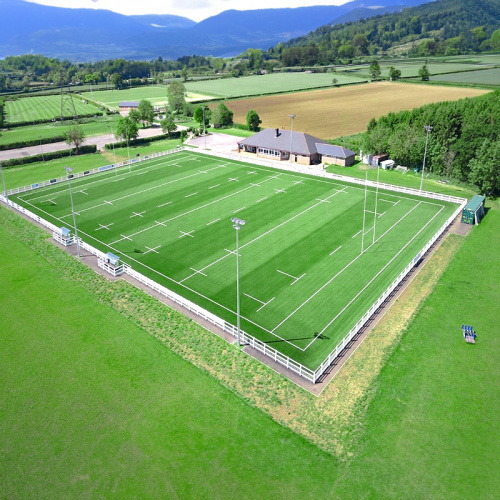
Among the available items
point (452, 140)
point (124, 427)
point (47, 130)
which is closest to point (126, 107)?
point (47, 130)

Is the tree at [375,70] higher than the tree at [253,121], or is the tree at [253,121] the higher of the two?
the tree at [375,70]

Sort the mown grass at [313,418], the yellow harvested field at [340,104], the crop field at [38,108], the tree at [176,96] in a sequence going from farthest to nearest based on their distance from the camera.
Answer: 1. the crop field at [38,108]
2. the tree at [176,96]
3. the yellow harvested field at [340,104]
4. the mown grass at [313,418]

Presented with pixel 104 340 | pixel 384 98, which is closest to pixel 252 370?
pixel 104 340

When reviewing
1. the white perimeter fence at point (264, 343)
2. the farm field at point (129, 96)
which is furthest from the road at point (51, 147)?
the farm field at point (129, 96)

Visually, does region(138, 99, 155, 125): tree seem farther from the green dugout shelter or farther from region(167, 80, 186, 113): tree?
the green dugout shelter

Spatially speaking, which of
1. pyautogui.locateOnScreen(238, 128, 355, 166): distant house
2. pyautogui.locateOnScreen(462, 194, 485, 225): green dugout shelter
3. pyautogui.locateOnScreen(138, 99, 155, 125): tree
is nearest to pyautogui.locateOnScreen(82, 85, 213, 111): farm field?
pyautogui.locateOnScreen(138, 99, 155, 125): tree

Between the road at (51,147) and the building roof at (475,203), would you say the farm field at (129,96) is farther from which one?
the building roof at (475,203)

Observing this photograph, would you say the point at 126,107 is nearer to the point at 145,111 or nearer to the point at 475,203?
the point at 145,111
